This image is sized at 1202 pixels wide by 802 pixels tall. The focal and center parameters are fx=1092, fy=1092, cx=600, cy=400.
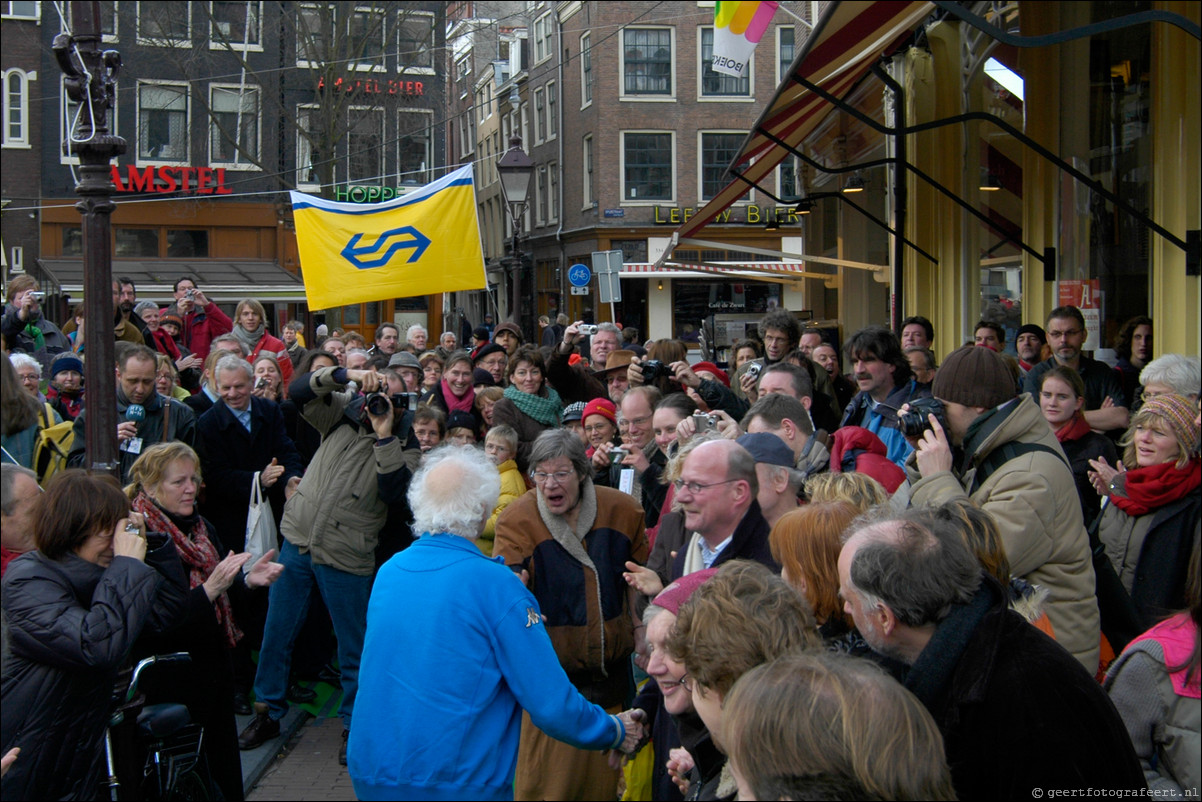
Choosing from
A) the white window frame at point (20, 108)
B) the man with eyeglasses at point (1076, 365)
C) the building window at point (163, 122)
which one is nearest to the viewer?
the man with eyeglasses at point (1076, 365)

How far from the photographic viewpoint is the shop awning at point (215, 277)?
3200cm

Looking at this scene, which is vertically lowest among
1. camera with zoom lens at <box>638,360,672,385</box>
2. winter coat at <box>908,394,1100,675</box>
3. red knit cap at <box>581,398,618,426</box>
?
winter coat at <box>908,394,1100,675</box>

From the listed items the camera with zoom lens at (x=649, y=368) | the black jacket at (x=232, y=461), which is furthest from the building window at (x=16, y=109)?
the camera with zoom lens at (x=649, y=368)

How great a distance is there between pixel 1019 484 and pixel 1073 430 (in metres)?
2.39

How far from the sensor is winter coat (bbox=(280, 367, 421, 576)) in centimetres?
595

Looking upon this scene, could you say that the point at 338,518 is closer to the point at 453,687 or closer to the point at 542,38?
the point at 453,687

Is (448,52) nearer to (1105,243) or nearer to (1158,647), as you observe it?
(1105,243)

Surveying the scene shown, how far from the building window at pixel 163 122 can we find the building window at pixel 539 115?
14.0m

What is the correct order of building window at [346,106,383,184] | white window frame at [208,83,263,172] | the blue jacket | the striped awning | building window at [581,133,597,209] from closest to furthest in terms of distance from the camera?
the blue jacket
the striped awning
white window frame at [208,83,263,172]
building window at [346,106,383,184]
building window at [581,133,597,209]

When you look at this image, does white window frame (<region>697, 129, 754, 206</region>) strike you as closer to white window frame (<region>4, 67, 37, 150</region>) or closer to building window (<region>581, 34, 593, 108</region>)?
building window (<region>581, 34, 593, 108</region>)

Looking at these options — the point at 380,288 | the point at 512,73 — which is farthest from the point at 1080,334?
the point at 512,73

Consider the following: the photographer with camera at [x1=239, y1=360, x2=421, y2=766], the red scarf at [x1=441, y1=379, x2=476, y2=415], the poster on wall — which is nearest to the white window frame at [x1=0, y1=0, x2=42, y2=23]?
the red scarf at [x1=441, y1=379, x2=476, y2=415]

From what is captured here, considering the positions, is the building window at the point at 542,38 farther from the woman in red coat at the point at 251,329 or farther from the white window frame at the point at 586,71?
the woman in red coat at the point at 251,329

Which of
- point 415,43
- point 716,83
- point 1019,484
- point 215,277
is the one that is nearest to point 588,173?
point 716,83
